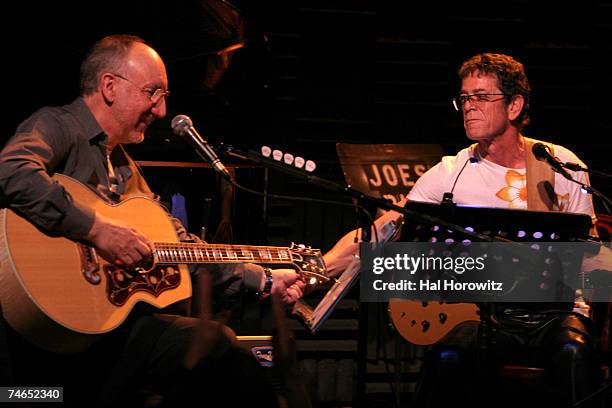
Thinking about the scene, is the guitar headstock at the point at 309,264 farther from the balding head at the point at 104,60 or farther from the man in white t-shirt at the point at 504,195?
the balding head at the point at 104,60

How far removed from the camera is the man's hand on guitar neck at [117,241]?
3.36m

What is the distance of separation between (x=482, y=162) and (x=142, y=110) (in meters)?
1.88

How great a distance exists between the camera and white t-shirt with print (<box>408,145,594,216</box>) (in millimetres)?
4289

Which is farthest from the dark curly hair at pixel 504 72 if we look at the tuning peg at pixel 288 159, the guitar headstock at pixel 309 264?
the tuning peg at pixel 288 159

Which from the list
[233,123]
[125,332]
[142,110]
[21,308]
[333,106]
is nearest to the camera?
[21,308]

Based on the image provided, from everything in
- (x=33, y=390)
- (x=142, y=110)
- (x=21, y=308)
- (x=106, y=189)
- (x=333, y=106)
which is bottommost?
(x=33, y=390)

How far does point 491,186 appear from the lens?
4.34 metres

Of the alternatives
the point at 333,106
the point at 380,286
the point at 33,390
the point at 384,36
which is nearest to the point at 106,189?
the point at 33,390

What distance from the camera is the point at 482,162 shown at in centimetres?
442

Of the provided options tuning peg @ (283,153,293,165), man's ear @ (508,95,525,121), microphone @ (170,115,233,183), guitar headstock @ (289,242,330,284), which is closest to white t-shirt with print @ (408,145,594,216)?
man's ear @ (508,95,525,121)

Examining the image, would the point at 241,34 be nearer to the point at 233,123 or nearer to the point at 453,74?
the point at 233,123

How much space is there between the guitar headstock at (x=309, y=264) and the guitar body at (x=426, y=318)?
0.45m

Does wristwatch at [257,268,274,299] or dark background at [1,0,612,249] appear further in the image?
dark background at [1,0,612,249]

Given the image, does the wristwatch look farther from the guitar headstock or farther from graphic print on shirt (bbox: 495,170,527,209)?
graphic print on shirt (bbox: 495,170,527,209)
